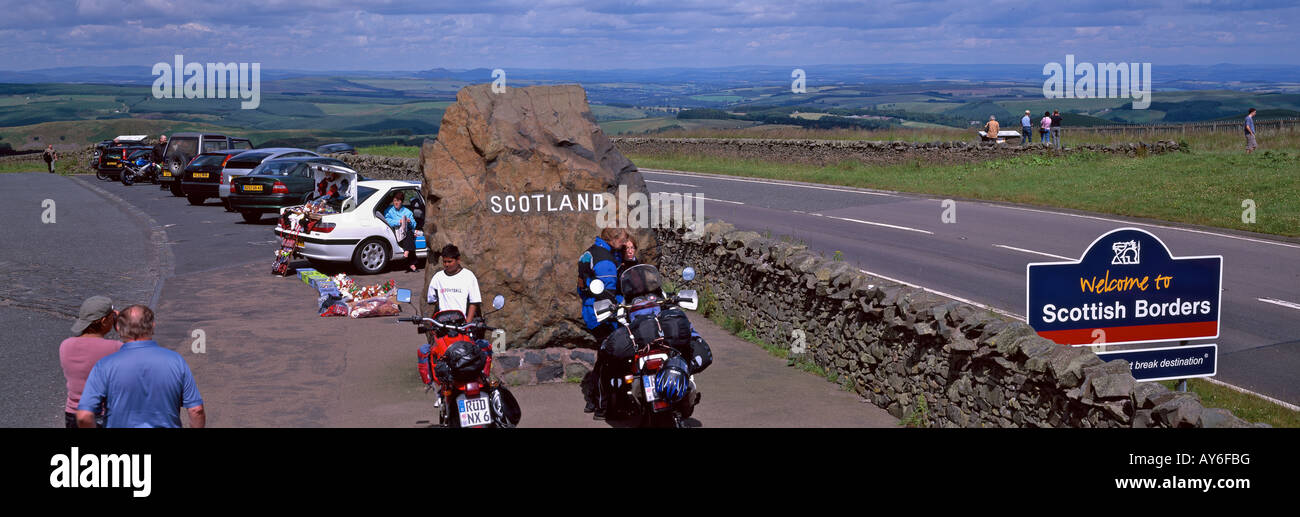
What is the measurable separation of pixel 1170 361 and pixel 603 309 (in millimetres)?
4090

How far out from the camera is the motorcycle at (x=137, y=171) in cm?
4444

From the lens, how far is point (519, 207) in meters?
12.1

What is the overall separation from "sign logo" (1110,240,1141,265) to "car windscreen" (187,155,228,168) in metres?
30.9

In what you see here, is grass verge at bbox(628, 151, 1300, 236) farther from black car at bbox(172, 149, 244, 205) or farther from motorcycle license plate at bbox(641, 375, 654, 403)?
motorcycle license plate at bbox(641, 375, 654, 403)

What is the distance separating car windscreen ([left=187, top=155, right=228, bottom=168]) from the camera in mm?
33125

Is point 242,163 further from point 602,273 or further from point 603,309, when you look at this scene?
point 603,309

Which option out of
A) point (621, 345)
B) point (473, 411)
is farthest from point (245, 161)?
point (473, 411)

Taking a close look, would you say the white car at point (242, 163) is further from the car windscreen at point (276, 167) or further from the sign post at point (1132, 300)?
the sign post at point (1132, 300)

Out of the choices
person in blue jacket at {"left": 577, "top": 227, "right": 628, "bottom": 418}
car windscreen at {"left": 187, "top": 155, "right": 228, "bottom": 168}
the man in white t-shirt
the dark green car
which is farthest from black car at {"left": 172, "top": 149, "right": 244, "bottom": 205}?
person in blue jacket at {"left": 577, "top": 227, "right": 628, "bottom": 418}

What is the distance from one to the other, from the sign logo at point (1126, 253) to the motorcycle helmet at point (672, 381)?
3079 mm

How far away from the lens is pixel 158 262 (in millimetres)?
20375

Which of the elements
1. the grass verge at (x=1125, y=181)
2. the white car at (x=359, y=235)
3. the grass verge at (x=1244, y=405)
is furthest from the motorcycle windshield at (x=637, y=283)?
the grass verge at (x=1125, y=181)

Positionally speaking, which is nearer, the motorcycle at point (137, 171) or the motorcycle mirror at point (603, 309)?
the motorcycle mirror at point (603, 309)
